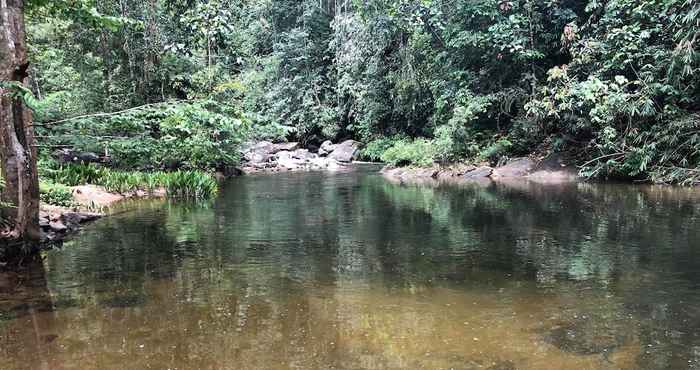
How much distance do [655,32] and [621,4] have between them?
128 centimetres

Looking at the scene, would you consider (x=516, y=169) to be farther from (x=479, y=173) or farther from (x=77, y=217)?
(x=77, y=217)

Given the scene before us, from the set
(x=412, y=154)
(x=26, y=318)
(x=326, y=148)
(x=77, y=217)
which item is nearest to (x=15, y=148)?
(x=26, y=318)

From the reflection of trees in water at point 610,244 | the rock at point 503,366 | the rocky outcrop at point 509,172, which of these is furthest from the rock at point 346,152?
the rock at point 503,366

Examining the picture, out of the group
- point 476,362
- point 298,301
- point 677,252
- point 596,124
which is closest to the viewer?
point 476,362

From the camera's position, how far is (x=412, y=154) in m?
23.2

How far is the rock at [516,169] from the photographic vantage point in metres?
19.2

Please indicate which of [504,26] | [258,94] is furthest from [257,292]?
[258,94]

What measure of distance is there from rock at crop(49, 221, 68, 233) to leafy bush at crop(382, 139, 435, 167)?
1533cm

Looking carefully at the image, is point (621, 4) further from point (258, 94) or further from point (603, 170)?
point (258, 94)

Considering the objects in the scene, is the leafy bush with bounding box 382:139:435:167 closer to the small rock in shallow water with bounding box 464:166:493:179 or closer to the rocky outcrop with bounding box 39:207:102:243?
the small rock in shallow water with bounding box 464:166:493:179

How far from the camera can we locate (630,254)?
276 inches

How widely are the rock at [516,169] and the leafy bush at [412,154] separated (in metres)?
3.12

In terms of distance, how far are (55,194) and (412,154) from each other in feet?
49.5

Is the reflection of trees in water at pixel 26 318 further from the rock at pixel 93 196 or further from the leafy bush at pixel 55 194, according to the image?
the rock at pixel 93 196
